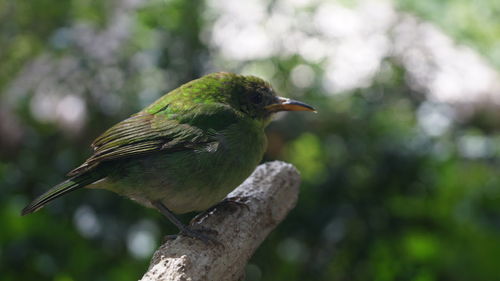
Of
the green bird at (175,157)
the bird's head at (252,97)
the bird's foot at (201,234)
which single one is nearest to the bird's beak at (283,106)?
the bird's head at (252,97)

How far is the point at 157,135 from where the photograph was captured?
2.66 meters

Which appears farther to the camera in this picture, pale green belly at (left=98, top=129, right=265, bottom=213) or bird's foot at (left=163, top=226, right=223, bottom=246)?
pale green belly at (left=98, top=129, right=265, bottom=213)

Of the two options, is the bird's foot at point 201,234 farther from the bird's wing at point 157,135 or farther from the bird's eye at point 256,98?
the bird's eye at point 256,98

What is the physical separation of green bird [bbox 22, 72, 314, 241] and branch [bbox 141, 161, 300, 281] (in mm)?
110

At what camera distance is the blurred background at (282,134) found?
11.8 feet

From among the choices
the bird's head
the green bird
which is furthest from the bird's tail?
the bird's head

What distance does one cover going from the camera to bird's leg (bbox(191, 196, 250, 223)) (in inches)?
102

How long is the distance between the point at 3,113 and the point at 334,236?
245 cm

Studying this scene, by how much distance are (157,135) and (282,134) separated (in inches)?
57.3

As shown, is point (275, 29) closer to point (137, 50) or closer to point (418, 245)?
point (137, 50)

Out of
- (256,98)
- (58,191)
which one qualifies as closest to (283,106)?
(256,98)

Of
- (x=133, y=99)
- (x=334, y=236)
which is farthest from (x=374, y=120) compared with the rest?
(x=133, y=99)

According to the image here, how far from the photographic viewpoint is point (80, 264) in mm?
3506

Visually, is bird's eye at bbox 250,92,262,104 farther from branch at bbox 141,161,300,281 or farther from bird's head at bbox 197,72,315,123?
branch at bbox 141,161,300,281
